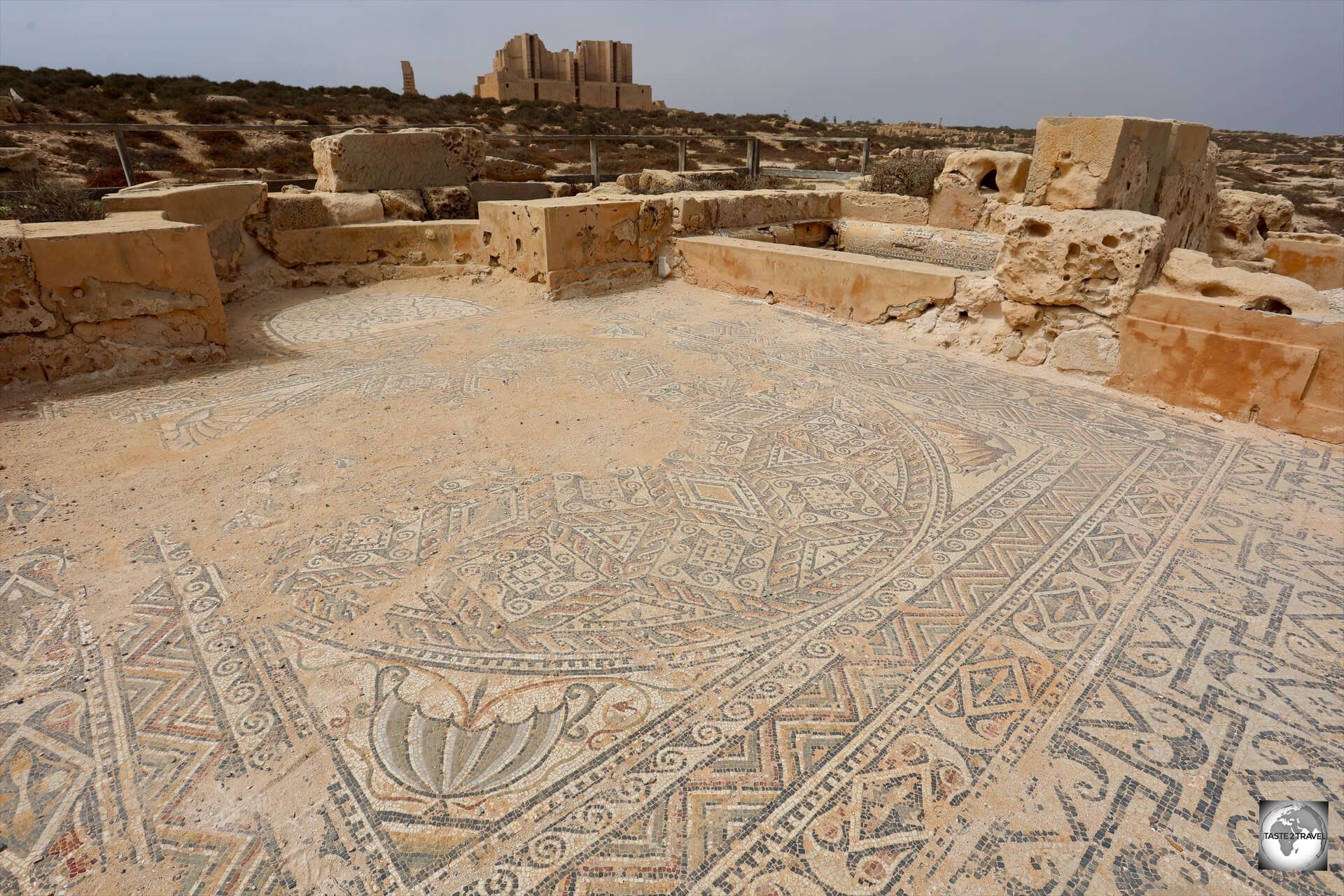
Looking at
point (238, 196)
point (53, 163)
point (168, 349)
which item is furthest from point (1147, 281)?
point (53, 163)

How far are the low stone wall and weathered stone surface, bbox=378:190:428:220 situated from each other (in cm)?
289

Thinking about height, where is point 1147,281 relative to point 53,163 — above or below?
below

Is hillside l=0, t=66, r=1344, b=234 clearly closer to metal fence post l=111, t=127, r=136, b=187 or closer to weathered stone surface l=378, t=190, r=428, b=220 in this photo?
weathered stone surface l=378, t=190, r=428, b=220

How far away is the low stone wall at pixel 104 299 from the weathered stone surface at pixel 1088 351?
531 cm

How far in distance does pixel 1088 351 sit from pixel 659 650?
3491 mm

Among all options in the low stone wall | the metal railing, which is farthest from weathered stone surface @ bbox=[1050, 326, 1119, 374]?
the metal railing

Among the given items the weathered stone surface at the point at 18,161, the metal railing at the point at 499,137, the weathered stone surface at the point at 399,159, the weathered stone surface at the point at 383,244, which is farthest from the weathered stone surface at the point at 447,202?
the weathered stone surface at the point at 18,161

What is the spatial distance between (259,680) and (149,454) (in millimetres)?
1874

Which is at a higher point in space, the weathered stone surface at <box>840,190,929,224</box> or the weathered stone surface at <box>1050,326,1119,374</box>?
the weathered stone surface at <box>840,190,929,224</box>

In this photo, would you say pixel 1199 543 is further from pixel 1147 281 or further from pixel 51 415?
pixel 51 415

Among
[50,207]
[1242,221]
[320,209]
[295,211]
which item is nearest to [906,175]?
[1242,221]

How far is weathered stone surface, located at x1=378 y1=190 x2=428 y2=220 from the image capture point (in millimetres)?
6902

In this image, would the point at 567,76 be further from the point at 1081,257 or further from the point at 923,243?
the point at 1081,257

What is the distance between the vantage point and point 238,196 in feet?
19.0
